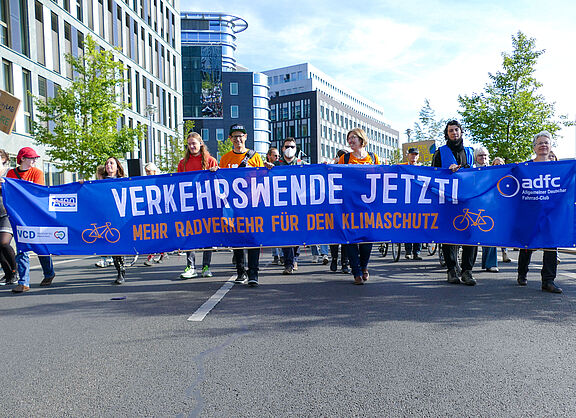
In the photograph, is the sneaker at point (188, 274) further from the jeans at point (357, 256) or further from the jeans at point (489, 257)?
the jeans at point (489, 257)

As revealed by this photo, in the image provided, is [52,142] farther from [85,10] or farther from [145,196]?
[145,196]

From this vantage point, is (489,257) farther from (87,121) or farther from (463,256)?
(87,121)

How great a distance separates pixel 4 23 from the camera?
23359 millimetres

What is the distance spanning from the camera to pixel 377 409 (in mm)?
2855

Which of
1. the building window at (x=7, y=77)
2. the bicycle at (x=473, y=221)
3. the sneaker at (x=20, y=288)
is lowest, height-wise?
the sneaker at (x=20, y=288)

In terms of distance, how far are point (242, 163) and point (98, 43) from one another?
31.2 metres

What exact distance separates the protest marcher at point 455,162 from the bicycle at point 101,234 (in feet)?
15.9

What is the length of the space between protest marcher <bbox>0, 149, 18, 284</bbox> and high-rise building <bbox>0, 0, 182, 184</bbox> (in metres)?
17.1

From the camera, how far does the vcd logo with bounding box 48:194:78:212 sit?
7.31 metres

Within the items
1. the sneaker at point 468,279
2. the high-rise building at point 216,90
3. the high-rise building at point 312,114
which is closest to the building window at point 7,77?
the sneaker at point 468,279

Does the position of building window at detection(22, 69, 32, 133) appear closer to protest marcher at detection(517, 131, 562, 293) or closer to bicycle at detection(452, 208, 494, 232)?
bicycle at detection(452, 208, 494, 232)

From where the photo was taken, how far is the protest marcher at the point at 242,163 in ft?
23.4

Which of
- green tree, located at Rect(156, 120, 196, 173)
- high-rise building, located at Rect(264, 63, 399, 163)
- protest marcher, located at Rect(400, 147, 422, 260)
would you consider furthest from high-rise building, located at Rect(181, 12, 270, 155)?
protest marcher, located at Rect(400, 147, 422, 260)

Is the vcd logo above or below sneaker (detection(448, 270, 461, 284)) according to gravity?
above
